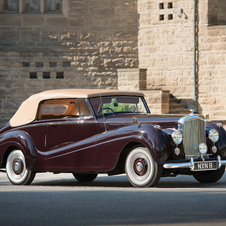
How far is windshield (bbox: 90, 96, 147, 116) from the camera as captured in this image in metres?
9.02

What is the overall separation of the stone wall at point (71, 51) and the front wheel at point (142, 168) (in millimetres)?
14740

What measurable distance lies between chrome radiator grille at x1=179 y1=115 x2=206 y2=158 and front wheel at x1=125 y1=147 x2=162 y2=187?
26.6 inches

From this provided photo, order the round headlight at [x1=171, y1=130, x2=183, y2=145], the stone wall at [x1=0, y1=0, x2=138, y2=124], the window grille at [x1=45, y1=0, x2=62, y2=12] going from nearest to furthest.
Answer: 1. the round headlight at [x1=171, y1=130, x2=183, y2=145]
2. the stone wall at [x1=0, y1=0, x2=138, y2=124]
3. the window grille at [x1=45, y1=0, x2=62, y2=12]

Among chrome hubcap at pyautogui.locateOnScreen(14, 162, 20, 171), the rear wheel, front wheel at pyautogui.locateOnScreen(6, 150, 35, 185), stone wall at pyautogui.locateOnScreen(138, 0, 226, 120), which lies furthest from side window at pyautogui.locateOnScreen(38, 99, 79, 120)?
stone wall at pyautogui.locateOnScreen(138, 0, 226, 120)

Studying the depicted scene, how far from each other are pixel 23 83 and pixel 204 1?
8.58m

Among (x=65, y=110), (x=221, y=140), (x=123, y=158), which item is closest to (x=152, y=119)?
(x=123, y=158)

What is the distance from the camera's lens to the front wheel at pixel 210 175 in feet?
29.3

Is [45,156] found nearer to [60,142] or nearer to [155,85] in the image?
[60,142]

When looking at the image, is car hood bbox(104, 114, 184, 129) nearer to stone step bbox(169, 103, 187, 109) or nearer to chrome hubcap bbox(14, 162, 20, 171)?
chrome hubcap bbox(14, 162, 20, 171)

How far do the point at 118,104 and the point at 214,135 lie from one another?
6.11 ft

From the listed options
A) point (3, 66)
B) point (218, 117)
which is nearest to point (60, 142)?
point (218, 117)

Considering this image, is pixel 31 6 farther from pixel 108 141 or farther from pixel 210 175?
pixel 210 175

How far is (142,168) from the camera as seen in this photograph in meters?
7.93

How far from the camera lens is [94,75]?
74.4ft
